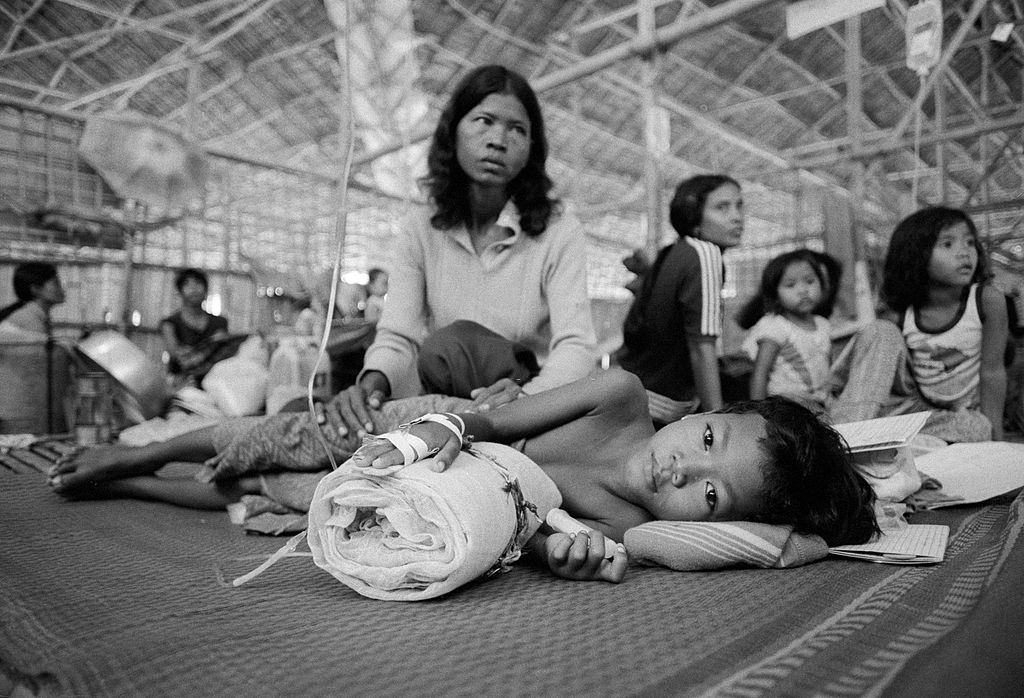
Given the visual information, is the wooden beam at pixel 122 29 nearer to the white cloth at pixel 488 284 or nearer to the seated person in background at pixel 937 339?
the white cloth at pixel 488 284

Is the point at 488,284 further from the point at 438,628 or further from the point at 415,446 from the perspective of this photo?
the point at 438,628

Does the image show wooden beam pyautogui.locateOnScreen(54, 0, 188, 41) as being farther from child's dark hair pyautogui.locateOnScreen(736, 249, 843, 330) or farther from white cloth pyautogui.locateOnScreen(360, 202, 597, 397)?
child's dark hair pyautogui.locateOnScreen(736, 249, 843, 330)

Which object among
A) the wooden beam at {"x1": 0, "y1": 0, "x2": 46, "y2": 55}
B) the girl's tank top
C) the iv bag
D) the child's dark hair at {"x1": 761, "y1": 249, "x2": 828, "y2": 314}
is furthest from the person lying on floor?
the wooden beam at {"x1": 0, "y1": 0, "x2": 46, "y2": 55}

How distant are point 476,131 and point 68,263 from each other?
383 centimetres

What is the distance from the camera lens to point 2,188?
356cm

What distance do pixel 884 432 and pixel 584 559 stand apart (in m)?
0.89

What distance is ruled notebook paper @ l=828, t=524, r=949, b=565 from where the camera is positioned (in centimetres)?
108

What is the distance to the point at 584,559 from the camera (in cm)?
98

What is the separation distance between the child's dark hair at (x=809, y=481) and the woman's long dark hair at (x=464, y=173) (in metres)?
0.96

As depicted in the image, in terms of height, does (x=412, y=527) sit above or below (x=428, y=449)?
below

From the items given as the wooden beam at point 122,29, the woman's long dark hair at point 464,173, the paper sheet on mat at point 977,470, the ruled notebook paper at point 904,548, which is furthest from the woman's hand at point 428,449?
the wooden beam at point 122,29

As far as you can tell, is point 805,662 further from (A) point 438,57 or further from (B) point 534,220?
(A) point 438,57

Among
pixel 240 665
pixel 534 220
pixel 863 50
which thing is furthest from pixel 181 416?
pixel 863 50

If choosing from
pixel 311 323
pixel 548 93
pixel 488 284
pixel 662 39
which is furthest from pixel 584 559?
pixel 548 93
